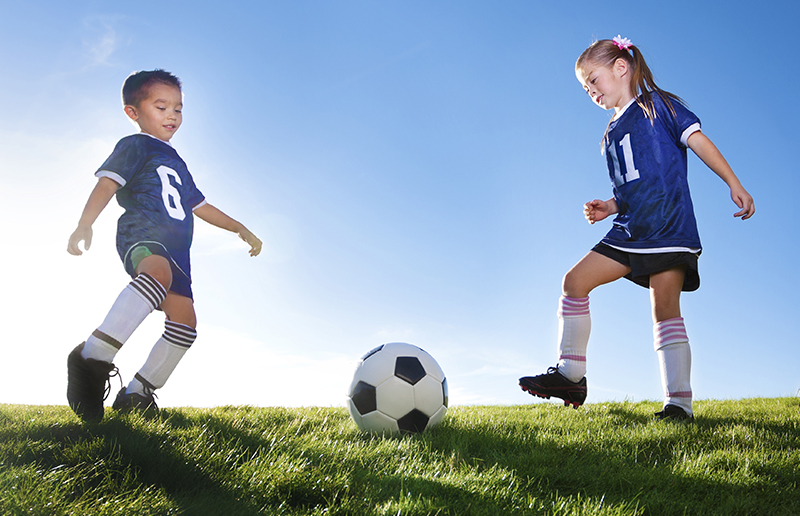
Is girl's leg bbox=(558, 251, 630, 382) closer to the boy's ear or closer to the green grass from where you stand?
the green grass

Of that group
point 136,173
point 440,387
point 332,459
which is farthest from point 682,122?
point 136,173

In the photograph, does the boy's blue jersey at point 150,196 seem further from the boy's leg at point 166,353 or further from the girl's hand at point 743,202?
the girl's hand at point 743,202

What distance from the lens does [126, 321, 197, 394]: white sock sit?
4.84 metres

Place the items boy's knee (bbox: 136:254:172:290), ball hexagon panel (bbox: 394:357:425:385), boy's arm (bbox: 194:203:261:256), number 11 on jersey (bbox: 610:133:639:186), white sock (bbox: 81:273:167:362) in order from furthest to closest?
boy's arm (bbox: 194:203:261:256)
number 11 on jersey (bbox: 610:133:639:186)
boy's knee (bbox: 136:254:172:290)
white sock (bbox: 81:273:167:362)
ball hexagon panel (bbox: 394:357:425:385)

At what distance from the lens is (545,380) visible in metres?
4.80

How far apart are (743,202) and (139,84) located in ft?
18.1

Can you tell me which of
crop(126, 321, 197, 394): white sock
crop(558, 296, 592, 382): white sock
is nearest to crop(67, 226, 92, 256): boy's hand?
crop(126, 321, 197, 394): white sock

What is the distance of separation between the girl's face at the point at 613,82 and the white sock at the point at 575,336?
1974 mm

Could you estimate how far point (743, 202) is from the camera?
14.3ft

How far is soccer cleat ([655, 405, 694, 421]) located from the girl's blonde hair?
2558mm

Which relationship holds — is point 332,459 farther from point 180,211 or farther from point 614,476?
point 180,211

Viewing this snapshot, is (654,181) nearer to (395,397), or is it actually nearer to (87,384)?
(395,397)

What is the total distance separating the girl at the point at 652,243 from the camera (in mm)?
4590

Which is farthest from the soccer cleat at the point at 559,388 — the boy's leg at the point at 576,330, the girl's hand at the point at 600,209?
the girl's hand at the point at 600,209
